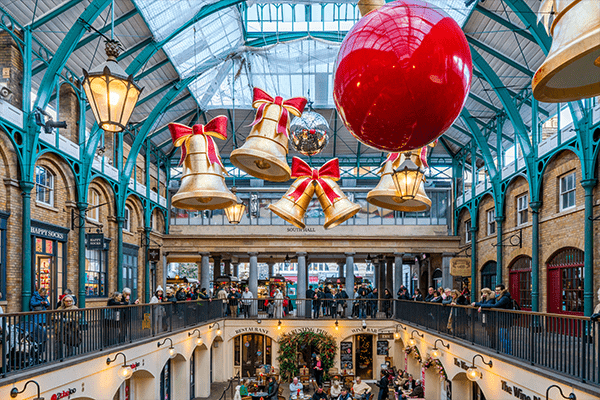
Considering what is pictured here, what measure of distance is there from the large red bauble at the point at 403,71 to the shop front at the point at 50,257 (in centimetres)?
1489

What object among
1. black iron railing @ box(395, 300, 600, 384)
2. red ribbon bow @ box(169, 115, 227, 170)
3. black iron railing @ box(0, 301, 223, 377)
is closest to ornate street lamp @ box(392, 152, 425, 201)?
red ribbon bow @ box(169, 115, 227, 170)

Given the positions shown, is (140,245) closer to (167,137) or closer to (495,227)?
(167,137)

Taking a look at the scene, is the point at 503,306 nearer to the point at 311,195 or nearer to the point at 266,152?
the point at 311,195

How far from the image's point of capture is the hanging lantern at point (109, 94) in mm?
4039

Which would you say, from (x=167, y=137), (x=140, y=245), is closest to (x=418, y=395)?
(x=140, y=245)

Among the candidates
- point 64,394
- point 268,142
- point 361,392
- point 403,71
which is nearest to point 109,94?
point 268,142

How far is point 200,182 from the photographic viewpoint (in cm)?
464

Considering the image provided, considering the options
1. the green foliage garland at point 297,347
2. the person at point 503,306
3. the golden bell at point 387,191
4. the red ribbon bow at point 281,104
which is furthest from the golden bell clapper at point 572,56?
the green foliage garland at point 297,347

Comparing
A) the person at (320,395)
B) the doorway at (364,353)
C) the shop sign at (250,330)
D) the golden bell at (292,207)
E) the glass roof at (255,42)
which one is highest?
the glass roof at (255,42)

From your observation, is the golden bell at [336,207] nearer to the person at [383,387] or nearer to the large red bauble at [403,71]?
the large red bauble at [403,71]

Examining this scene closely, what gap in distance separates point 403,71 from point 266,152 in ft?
8.45

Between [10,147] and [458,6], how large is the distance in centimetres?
1253

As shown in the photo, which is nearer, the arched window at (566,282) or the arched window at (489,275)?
the arched window at (566,282)

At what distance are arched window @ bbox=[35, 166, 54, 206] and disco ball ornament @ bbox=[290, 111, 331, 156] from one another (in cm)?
1219
